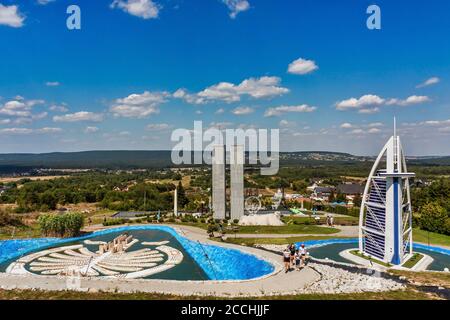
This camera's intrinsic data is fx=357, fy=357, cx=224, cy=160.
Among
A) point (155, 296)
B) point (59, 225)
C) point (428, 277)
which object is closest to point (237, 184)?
point (59, 225)

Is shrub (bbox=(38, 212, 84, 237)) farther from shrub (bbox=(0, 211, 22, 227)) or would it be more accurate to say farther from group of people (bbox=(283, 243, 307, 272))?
group of people (bbox=(283, 243, 307, 272))

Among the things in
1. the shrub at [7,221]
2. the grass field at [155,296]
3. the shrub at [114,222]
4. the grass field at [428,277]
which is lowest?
the shrub at [114,222]

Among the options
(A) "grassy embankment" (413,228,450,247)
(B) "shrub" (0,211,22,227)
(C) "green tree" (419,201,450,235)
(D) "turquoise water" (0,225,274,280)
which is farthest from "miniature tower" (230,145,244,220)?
(B) "shrub" (0,211,22,227)

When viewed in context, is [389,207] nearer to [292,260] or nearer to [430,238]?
[292,260]

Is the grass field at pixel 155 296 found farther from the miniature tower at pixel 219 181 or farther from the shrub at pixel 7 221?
the miniature tower at pixel 219 181

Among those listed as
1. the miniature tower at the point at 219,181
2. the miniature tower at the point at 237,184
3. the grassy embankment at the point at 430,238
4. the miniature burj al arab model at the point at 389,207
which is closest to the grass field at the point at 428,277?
the miniature burj al arab model at the point at 389,207

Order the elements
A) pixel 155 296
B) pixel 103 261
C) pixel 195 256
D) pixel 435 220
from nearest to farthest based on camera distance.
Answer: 1. pixel 155 296
2. pixel 103 261
3. pixel 195 256
4. pixel 435 220
